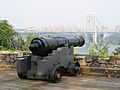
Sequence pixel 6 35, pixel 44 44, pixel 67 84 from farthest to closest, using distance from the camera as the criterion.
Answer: pixel 6 35, pixel 44 44, pixel 67 84

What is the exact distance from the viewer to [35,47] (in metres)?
6.85

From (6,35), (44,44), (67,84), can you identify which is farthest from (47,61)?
(6,35)

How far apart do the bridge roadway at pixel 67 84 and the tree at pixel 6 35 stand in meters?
7.04

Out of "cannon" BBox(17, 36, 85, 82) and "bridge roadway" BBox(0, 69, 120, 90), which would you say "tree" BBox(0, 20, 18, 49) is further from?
"cannon" BBox(17, 36, 85, 82)

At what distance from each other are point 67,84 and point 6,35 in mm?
9707

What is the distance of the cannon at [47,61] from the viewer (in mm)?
6812

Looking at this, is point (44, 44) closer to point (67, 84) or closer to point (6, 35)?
point (67, 84)

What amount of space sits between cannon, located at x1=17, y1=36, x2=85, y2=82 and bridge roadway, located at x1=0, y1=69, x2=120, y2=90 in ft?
0.63

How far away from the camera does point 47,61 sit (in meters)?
6.85

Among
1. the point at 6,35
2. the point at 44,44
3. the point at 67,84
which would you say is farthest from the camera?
the point at 6,35

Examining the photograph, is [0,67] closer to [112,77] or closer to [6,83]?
[6,83]

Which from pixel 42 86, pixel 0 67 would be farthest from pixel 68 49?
pixel 0 67

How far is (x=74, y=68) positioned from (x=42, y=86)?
1.55m

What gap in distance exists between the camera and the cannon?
22.4 ft
